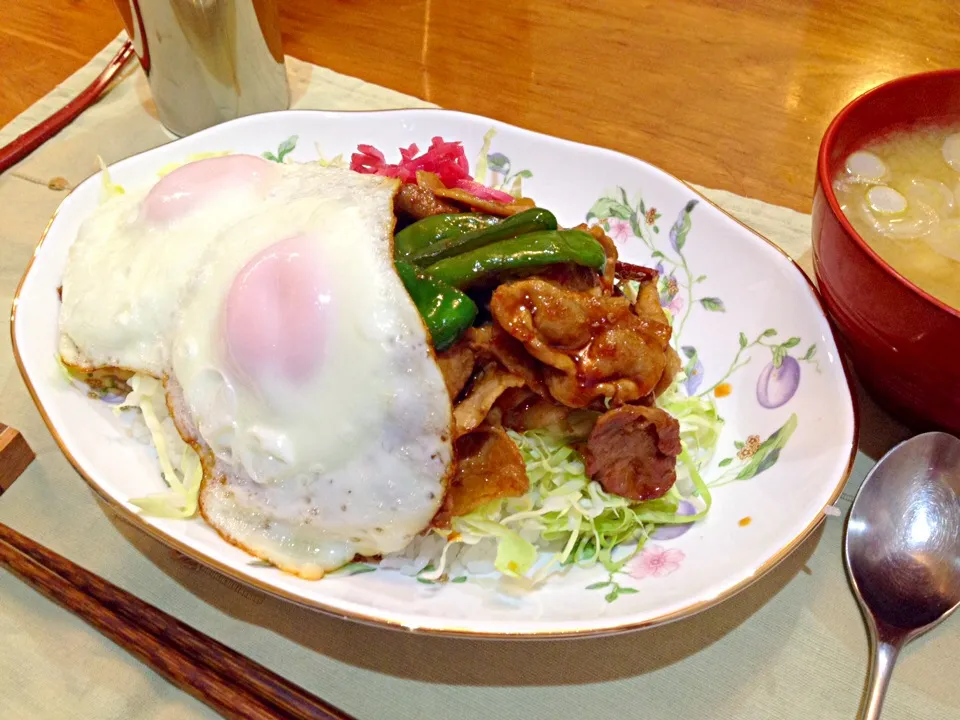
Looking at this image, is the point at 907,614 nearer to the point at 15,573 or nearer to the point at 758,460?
the point at 758,460

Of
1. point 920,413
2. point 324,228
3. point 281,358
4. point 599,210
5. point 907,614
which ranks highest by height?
point 324,228

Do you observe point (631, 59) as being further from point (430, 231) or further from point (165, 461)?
point (165, 461)

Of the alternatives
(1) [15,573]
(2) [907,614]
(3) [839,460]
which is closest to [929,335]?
(3) [839,460]

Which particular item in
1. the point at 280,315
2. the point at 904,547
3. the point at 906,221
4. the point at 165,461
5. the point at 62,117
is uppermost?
the point at 280,315

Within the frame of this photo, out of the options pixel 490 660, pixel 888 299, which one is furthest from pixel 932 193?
pixel 490 660

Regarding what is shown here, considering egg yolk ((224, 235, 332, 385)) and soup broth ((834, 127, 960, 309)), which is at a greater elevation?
egg yolk ((224, 235, 332, 385))

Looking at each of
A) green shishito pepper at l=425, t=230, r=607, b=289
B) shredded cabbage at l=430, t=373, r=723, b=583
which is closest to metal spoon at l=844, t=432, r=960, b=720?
shredded cabbage at l=430, t=373, r=723, b=583

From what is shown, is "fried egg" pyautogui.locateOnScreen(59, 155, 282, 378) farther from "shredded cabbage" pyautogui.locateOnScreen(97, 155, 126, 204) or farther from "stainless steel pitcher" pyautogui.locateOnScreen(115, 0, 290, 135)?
"stainless steel pitcher" pyautogui.locateOnScreen(115, 0, 290, 135)
